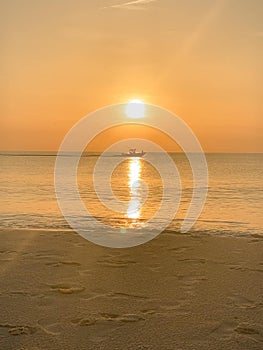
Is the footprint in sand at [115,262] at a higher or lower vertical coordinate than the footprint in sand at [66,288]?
higher

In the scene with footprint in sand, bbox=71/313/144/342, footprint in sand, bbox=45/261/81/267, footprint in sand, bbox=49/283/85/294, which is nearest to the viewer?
footprint in sand, bbox=71/313/144/342

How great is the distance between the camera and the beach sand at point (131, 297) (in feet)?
18.8

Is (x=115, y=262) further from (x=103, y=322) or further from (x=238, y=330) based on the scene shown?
(x=238, y=330)

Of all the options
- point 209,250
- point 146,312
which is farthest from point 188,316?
Result: point 209,250

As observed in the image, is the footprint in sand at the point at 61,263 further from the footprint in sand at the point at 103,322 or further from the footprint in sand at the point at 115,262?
the footprint in sand at the point at 103,322

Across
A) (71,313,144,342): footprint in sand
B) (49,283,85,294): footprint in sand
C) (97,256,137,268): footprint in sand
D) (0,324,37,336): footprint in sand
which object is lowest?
(0,324,37,336): footprint in sand

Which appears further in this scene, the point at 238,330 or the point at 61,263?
the point at 61,263

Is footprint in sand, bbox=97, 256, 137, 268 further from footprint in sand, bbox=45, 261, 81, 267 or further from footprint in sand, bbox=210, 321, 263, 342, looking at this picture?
footprint in sand, bbox=210, 321, 263, 342

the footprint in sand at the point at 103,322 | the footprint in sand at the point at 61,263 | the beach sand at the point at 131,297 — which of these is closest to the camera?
the beach sand at the point at 131,297

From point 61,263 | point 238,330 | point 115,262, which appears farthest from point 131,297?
point 61,263

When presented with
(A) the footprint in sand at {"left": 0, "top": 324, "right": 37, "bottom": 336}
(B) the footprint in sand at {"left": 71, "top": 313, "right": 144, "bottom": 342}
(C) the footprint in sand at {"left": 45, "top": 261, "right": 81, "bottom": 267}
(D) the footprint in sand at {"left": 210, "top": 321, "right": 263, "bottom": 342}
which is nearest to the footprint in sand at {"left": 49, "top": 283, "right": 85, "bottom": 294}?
(B) the footprint in sand at {"left": 71, "top": 313, "right": 144, "bottom": 342}

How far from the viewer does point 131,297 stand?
24.3 ft

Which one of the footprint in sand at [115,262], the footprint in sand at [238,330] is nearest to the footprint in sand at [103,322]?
the footprint in sand at [238,330]

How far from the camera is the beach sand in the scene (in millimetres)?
5742
